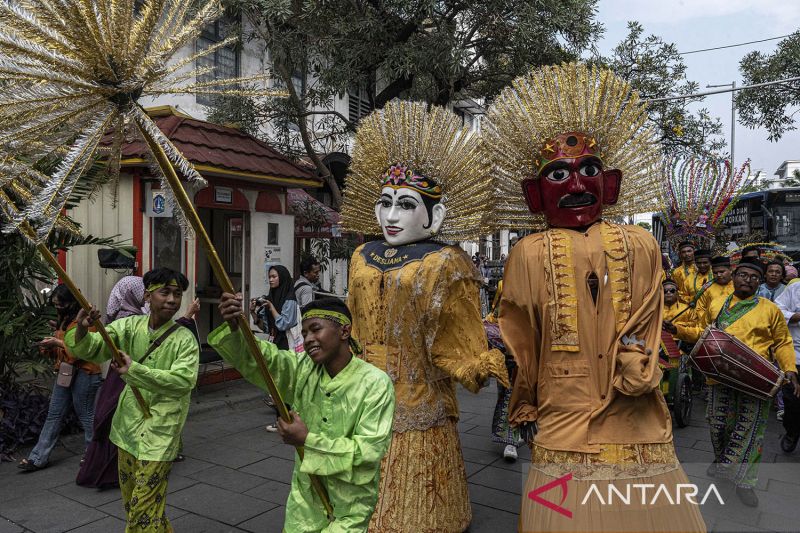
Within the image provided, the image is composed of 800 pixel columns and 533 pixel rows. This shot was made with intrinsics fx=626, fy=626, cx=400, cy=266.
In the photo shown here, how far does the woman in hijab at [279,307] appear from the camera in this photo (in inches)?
249

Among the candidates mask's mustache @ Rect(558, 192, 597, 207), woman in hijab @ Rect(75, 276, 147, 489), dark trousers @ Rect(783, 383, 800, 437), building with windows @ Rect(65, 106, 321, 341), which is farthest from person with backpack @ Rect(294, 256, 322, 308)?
dark trousers @ Rect(783, 383, 800, 437)

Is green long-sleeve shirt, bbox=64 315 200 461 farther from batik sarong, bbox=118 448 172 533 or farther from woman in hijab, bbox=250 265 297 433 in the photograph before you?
woman in hijab, bbox=250 265 297 433

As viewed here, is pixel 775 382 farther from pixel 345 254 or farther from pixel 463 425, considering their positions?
pixel 345 254

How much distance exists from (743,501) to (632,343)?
2656 millimetres

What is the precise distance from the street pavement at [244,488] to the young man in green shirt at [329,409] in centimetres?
116

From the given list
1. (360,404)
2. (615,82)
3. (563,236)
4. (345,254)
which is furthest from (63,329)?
(345,254)

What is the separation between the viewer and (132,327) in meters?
3.65

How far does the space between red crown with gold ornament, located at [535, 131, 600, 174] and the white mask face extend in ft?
3.05

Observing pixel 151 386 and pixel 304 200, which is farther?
pixel 304 200

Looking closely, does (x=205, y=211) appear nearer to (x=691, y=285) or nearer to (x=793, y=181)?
(x=691, y=285)

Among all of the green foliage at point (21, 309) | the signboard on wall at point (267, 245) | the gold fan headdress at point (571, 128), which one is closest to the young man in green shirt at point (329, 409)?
the gold fan headdress at point (571, 128)

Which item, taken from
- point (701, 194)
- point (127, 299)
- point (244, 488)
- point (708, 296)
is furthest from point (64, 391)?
point (701, 194)

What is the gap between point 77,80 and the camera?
185 cm

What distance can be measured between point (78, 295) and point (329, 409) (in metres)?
1.12
